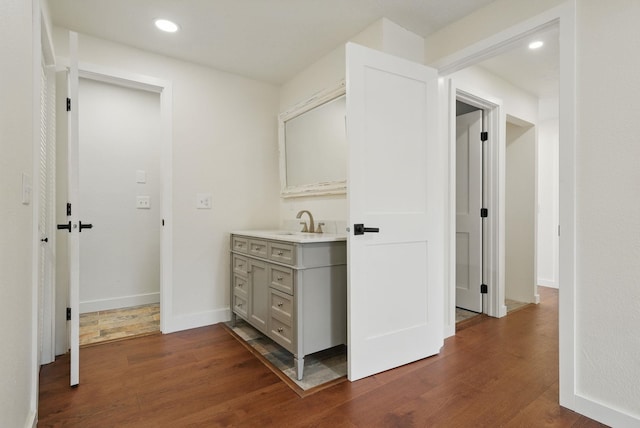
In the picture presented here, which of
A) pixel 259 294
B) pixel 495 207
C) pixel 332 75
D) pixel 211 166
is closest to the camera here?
pixel 259 294

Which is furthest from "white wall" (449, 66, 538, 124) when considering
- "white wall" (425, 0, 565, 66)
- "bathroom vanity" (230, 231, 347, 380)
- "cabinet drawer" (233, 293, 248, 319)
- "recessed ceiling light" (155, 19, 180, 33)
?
"cabinet drawer" (233, 293, 248, 319)

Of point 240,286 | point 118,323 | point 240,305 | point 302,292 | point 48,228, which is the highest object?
point 48,228

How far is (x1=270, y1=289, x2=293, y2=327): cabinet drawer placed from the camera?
210 centimetres

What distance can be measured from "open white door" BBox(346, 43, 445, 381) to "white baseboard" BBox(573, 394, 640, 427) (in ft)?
2.83

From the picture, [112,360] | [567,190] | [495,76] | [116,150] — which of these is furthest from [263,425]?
[495,76]

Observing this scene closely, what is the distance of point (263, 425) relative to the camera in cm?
159

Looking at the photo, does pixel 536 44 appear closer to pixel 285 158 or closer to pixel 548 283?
pixel 285 158

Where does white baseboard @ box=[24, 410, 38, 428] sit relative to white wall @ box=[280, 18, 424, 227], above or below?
below

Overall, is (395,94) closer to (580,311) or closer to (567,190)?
(567,190)

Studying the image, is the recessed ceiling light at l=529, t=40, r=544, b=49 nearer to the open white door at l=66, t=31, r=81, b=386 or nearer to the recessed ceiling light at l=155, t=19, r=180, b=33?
the recessed ceiling light at l=155, t=19, r=180, b=33

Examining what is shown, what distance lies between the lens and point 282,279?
2.18m

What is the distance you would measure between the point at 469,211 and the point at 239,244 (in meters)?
2.42

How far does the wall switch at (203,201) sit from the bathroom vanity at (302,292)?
0.81 meters

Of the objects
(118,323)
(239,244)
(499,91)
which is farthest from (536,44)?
(118,323)
